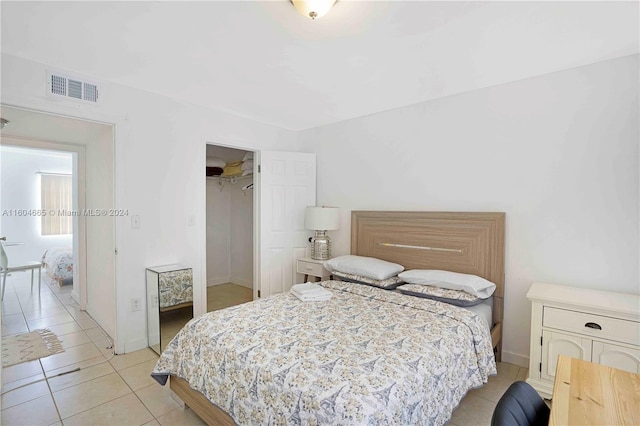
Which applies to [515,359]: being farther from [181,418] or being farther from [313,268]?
[181,418]

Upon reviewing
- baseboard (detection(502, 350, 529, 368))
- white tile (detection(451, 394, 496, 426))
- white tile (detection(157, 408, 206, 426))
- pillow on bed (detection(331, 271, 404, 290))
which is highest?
pillow on bed (detection(331, 271, 404, 290))

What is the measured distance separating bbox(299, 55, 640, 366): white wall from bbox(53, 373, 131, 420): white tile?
2969 mm

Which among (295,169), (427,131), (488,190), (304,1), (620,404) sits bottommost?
(620,404)

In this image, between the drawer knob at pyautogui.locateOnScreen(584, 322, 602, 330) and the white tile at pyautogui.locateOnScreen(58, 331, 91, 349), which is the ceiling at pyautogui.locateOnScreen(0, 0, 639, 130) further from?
the white tile at pyautogui.locateOnScreen(58, 331, 91, 349)

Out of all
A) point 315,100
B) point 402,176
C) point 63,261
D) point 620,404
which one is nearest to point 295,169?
point 315,100

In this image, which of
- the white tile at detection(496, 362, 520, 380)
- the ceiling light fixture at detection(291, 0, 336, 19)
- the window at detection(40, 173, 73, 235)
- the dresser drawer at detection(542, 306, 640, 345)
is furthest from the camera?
the window at detection(40, 173, 73, 235)

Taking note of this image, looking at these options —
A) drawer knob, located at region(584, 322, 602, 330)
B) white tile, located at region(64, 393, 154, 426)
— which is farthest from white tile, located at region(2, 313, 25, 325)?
drawer knob, located at region(584, 322, 602, 330)

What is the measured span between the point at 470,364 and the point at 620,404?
990mm

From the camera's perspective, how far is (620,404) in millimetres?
983

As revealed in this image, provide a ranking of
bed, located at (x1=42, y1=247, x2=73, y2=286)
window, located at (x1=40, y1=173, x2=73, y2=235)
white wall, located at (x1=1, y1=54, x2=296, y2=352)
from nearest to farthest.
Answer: white wall, located at (x1=1, y1=54, x2=296, y2=352), bed, located at (x1=42, y1=247, x2=73, y2=286), window, located at (x1=40, y1=173, x2=73, y2=235)

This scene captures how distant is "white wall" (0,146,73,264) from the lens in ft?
19.8

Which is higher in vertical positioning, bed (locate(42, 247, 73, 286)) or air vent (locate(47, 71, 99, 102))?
air vent (locate(47, 71, 99, 102))

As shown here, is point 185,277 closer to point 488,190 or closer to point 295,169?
point 295,169

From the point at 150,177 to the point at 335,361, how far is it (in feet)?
8.28
